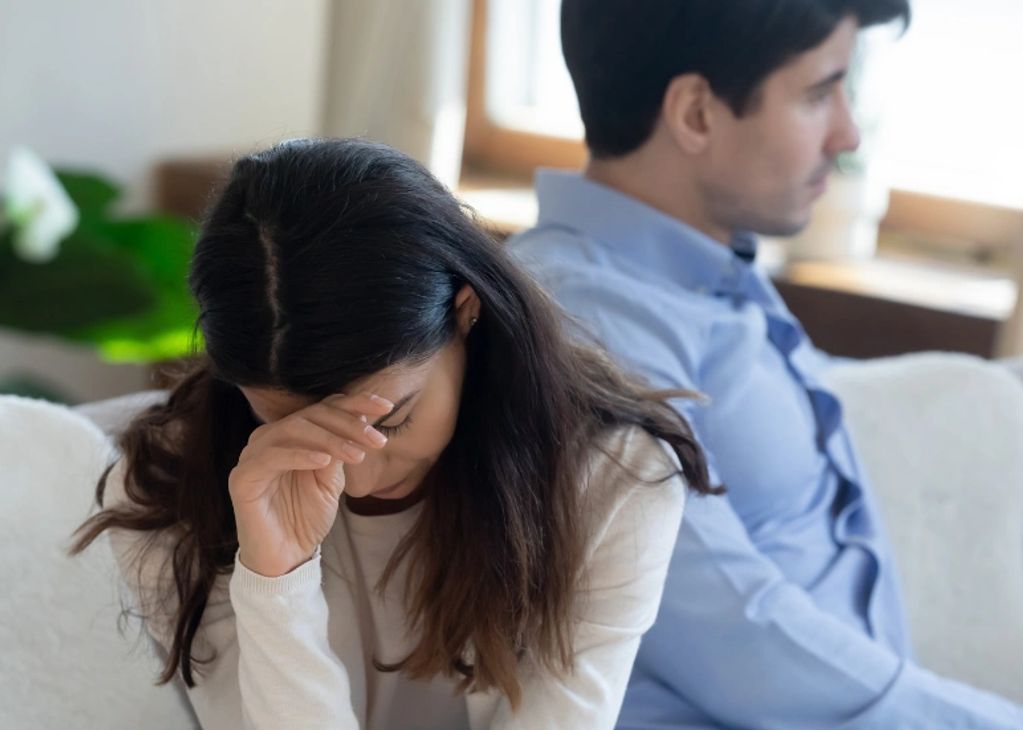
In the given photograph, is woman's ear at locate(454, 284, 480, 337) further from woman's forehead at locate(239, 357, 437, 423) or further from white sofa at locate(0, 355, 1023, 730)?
white sofa at locate(0, 355, 1023, 730)

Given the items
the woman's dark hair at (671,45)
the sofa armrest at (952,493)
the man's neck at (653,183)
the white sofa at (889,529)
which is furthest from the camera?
the sofa armrest at (952,493)

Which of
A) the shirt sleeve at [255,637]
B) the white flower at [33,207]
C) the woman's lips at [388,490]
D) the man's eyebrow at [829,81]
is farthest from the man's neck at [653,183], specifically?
the white flower at [33,207]

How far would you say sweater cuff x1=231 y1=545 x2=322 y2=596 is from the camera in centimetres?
106

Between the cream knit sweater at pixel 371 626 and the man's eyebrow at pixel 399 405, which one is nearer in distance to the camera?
the man's eyebrow at pixel 399 405

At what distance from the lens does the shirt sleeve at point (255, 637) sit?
1071mm

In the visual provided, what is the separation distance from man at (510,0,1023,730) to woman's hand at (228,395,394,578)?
33cm

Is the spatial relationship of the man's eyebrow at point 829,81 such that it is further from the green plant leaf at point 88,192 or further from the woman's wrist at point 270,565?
the green plant leaf at point 88,192

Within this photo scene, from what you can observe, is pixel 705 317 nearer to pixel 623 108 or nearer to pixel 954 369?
pixel 623 108

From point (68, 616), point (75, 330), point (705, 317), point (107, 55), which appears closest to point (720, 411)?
point (705, 317)

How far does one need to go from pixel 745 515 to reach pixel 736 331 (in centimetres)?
20

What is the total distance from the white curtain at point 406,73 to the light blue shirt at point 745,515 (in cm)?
100

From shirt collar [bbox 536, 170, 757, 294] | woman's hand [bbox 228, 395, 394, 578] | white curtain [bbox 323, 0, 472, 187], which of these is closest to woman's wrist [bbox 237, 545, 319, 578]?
woman's hand [bbox 228, 395, 394, 578]

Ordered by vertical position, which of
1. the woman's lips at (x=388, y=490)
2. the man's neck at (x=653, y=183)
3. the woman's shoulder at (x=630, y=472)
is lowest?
the woman's lips at (x=388, y=490)

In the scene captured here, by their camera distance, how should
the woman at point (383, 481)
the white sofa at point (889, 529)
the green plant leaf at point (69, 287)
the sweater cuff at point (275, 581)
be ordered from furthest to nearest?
the green plant leaf at point (69, 287), the white sofa at point (889, 529), the sweater cuff at point (275, 581), the woman at point (383, 481)
